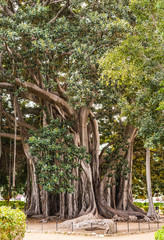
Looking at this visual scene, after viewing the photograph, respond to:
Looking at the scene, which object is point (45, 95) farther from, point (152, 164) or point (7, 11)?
point (152, 164)

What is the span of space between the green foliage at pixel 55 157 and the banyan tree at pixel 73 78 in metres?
0.69

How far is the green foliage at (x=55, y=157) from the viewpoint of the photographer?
34.3 feet

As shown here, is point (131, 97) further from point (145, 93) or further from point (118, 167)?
point (118, 167)

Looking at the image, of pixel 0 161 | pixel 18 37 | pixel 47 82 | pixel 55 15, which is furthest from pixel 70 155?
pixel 0 161

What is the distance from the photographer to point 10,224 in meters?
5.57

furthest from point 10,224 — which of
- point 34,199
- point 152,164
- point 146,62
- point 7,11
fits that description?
point 152,164

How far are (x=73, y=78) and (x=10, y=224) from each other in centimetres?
602

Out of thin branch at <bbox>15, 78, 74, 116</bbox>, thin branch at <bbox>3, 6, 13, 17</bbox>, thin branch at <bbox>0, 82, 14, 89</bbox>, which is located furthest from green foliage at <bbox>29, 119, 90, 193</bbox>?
thin branch at <bbox>3, 6, 13, 17</bbox>

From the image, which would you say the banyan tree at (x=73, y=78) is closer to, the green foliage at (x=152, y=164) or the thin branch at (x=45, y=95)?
the thin branch at (x=45, y=95)

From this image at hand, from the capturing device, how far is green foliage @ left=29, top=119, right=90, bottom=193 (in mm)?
10453

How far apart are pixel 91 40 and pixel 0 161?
10.5m

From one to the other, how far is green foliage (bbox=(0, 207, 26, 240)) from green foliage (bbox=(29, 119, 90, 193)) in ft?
14.0

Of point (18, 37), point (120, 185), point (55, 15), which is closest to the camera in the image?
point (18, 37)

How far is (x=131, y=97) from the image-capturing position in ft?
35.8
